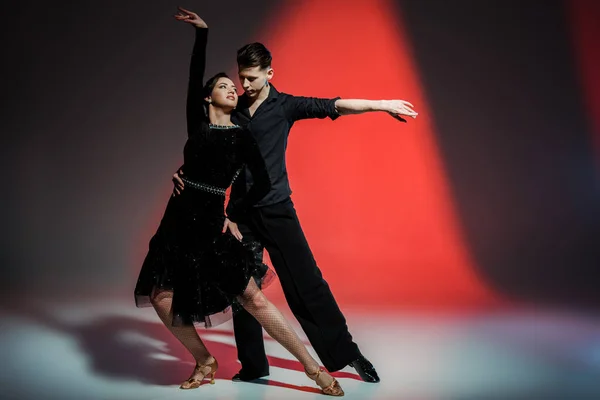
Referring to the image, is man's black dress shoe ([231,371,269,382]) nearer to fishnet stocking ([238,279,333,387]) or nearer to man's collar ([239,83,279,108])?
fishnet stocking ([238,279,333,387])

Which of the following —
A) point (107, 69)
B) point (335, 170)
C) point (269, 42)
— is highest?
point (269, 42)

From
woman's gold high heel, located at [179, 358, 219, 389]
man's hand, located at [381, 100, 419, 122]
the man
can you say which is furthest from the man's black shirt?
woman's gold high heel, located at [179, 358, 219, 389]

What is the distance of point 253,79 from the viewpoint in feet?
11.9

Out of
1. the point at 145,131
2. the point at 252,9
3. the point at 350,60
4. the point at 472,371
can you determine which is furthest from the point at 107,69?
the point at 472,371

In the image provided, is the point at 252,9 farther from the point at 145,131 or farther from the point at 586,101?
the point at 586,101

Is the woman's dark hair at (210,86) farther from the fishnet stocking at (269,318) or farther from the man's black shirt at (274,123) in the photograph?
the fishnet stocking at (269,318)

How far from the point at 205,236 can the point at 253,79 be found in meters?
0.69

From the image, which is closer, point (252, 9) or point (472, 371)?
point (472, 371)

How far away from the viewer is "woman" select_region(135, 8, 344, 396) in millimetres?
3480

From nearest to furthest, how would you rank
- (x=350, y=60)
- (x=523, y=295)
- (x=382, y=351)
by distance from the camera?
(x=382, y=351), (x=523, y=295), (x=350, y=60)

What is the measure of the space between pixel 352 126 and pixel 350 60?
1.55 feet

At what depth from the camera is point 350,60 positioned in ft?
20.1

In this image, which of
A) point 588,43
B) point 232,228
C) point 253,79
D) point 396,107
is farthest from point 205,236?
point 588,43

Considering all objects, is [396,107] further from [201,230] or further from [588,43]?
[588,43]
